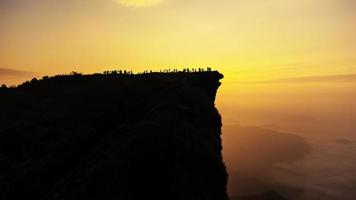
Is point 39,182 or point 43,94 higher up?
point 43,94

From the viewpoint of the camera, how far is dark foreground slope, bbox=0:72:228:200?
76.8 ft

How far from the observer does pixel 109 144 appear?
27984mm

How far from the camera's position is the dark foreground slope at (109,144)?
23.4 metres

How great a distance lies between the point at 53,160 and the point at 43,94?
16.3m

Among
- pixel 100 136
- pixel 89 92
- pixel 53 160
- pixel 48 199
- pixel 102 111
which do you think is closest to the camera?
pixel 48 199

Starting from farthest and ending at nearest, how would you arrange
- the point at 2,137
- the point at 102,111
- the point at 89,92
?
the point at 89,92, the point at 102,111, the point at 2,137

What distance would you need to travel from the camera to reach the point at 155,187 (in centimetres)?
2511

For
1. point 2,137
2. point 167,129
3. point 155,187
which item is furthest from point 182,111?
point 2,137

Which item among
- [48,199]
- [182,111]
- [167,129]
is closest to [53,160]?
[48,199]

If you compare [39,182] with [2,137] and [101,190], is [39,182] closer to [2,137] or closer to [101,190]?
[101,190]

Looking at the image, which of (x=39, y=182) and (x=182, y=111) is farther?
(x=182, y=111)

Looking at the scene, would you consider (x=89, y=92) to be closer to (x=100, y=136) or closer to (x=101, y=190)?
(x=100, y=136)

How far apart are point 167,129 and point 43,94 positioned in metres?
17.7

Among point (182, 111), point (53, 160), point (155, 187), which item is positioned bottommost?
point (155, 187)
